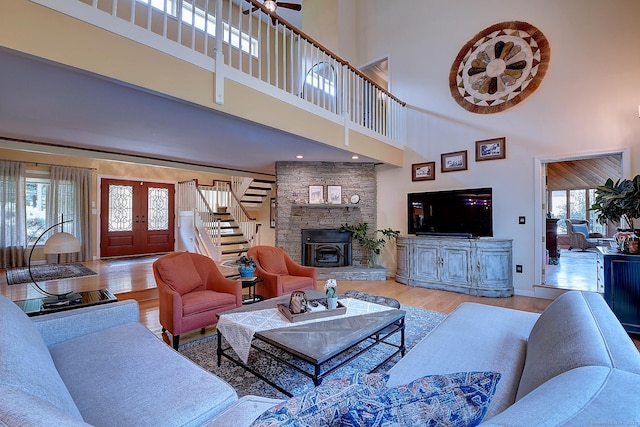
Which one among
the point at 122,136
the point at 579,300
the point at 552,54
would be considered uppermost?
the point at 552,54

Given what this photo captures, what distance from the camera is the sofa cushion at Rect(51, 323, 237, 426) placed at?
1.15 m

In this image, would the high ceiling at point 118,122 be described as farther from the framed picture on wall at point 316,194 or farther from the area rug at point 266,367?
the area rug at point 266,367

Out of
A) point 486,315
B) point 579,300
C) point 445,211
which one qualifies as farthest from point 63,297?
point 445,211

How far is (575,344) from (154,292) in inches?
190

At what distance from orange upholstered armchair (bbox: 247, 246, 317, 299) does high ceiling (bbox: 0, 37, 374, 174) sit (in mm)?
1631

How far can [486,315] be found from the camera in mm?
2105

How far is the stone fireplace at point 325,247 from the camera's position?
590 centimetres

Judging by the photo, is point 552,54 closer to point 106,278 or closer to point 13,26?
point 13,26

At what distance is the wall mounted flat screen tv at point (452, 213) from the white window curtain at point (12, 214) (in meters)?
8.68

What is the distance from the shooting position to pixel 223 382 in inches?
53.3

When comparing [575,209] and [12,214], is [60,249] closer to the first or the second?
[12,214]

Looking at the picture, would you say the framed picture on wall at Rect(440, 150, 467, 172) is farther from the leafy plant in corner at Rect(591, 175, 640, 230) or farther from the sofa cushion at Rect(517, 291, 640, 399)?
the sofa cushion at Rect(517, 291, 640, 399)

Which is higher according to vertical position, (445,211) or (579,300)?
(445,211)

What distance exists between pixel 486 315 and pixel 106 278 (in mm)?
6222
